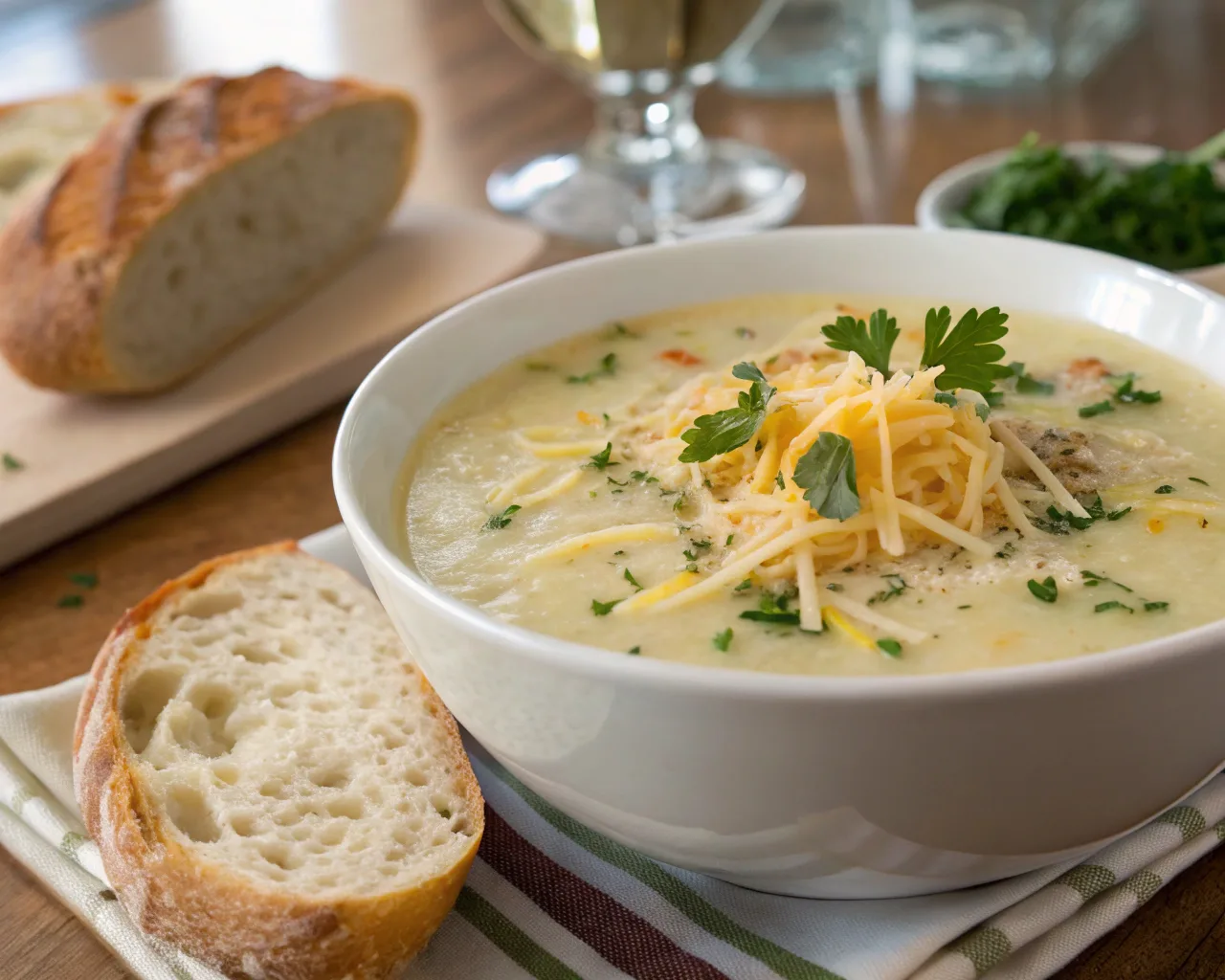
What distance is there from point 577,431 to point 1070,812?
816mm

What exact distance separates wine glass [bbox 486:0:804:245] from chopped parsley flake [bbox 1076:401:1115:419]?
155 centimetres

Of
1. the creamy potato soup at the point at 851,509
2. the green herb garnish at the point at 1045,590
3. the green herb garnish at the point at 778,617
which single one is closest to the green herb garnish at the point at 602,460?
the creamy potato soup at the point at 851,509

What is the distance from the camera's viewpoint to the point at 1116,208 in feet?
8.69

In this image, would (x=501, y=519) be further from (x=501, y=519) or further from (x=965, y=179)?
(x=965, y=179)

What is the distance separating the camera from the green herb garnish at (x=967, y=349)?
1596mm

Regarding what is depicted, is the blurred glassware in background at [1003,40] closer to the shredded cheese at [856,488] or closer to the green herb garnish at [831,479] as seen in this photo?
the shredded cheese at [856,488]

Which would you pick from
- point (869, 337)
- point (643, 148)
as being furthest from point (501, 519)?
point (643, 148)

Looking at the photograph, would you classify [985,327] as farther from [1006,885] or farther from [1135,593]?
[1006,885]

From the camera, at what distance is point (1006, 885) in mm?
1382

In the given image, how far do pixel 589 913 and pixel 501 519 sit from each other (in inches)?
17.9

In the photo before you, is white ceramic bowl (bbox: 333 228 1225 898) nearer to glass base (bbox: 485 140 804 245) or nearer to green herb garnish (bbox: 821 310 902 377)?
green herb garnish (bbox: 821 310 902 377)

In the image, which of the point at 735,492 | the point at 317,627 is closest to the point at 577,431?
the point at 735,492

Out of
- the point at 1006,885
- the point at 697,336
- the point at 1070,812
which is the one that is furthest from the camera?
the point at 697,336

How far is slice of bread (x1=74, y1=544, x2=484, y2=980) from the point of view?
1.37 meters
